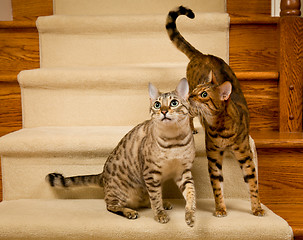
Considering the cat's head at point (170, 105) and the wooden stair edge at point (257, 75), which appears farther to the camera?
the wooden stair edge at point (257, 75)

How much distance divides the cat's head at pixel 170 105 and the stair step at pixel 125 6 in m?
1.07

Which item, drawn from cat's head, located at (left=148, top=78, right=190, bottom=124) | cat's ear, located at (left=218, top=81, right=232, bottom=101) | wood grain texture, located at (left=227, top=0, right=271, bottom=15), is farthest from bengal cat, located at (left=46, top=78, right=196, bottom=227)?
wood grain texture, located at (left=227, top=0, right=271, bottom=15)

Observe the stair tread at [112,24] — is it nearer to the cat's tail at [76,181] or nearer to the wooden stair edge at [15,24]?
the wooden stair edge at [15,24]

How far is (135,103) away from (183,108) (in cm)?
52

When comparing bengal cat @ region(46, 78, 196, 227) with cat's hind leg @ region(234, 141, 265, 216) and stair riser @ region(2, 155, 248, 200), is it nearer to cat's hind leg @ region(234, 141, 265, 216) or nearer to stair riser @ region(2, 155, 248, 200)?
stair riser @ region(2, 155, 248, 200)

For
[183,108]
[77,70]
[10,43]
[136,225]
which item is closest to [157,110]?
[183,108]

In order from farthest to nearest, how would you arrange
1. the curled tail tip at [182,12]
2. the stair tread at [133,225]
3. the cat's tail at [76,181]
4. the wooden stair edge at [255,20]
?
the wooden stair edge at [255,20], the curled tail tip at [182,12], the cat's tail at [76,181], the stair tread at [133,225]

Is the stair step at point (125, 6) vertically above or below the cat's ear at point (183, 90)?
above

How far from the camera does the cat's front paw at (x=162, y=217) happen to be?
130cm

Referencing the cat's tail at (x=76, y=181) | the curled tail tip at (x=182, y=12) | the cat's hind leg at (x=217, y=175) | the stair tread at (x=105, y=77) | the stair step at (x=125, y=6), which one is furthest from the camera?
the stair step at (x=125, y=6)

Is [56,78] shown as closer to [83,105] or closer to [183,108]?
[83,105]

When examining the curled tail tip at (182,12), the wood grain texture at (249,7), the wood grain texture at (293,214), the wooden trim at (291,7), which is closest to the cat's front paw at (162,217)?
Answer: the wood grain texture at (293,214)

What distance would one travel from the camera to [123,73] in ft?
5.77

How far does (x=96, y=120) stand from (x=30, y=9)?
2.94ft
